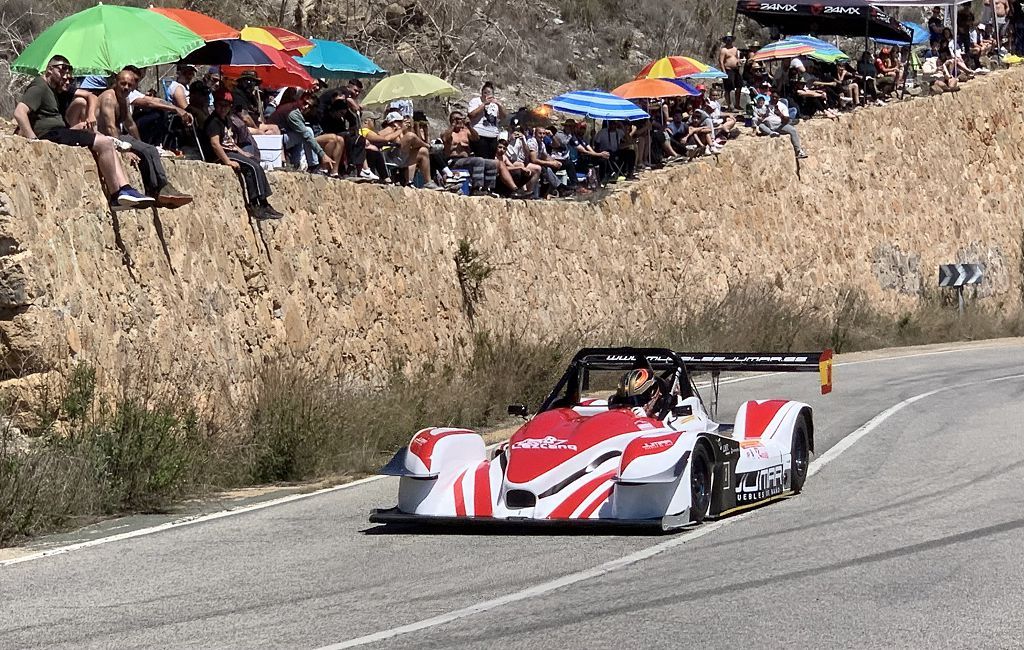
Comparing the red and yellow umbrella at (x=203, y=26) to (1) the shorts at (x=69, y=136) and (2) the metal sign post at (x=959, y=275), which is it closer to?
(1) the shorts at (x=69, y=136)

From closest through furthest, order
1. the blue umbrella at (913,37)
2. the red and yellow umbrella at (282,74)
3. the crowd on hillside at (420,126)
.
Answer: the crowd on hillside at (420,126)
the red and yellow umbrella at (282,74)
the blue umbrella at (913,37)

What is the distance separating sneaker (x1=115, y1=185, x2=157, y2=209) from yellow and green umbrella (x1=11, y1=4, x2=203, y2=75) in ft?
4.66

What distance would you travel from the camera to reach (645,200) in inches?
1240

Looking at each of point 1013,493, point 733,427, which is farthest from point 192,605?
point 1013,493

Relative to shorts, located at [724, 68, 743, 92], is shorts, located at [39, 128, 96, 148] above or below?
below

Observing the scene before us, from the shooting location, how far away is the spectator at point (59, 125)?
48.8ft

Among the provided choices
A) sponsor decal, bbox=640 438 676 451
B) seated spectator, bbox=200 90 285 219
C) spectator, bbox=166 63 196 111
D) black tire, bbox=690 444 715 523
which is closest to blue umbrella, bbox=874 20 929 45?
spectator, bbox=166 63 196 111

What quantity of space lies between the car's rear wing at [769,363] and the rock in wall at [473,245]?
18.1 ft

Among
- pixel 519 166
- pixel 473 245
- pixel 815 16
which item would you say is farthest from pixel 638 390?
pixel 815 16

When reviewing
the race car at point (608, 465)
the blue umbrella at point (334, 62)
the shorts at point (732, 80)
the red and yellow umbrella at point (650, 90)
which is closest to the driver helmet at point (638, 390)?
the race car at point (608, 465)

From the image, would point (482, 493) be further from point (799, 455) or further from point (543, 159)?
point (543, 159)

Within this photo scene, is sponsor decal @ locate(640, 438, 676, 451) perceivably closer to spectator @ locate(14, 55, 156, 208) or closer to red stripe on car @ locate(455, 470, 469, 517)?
red stripe on car @ locate(455, 470, 469, 517)

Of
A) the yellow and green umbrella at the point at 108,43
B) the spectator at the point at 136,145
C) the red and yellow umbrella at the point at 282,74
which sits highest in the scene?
the red and yellow umbrella at the point at 282,74

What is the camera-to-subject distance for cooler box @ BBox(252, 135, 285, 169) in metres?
20.3
